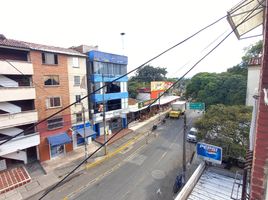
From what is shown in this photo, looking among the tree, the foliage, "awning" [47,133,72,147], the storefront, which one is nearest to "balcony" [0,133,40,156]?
"awning" [47,133,72,147]

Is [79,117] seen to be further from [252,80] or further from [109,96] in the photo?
[252,80]

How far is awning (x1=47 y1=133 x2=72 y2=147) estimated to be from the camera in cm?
1709

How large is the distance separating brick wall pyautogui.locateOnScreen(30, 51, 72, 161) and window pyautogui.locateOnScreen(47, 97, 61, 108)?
1.15ft

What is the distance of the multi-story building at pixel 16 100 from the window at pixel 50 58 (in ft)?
4.81

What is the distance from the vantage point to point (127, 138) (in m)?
23.7

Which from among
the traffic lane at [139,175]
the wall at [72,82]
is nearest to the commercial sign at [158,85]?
the traffic lane at [139,175]

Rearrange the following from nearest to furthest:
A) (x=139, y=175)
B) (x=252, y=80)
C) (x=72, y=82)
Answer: (x=139, y=175) → (x=252, y=80) → (x=72, y=82)

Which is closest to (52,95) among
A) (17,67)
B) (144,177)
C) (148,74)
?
(17,67)

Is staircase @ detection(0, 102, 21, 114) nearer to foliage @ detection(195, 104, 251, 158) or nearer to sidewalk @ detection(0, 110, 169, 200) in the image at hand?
sidewalk @ detection(0, 110, 169, 200)

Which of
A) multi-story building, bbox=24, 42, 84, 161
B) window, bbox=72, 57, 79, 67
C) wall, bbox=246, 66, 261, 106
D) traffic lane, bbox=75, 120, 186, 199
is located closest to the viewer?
traffic lane, bbox=75, 120, 186, 199

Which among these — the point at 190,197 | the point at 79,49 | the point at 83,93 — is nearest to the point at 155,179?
the point at 190,197

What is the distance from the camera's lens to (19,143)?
15.3 metres

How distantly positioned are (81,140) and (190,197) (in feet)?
52.3

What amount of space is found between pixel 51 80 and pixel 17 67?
3396mm
